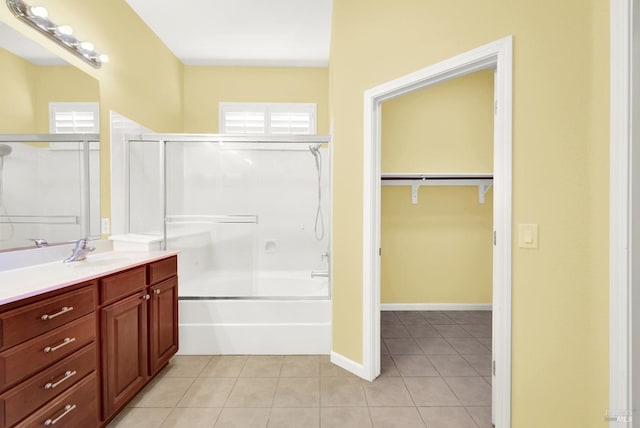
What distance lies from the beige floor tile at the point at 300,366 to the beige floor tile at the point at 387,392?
16.6 inches

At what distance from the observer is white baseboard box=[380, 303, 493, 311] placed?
11.2 ft

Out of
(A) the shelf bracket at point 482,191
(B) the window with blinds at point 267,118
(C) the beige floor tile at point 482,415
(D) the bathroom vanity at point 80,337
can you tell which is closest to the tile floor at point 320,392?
(C) the beige floor tile at point 482,415

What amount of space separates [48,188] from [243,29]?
7.80 ft

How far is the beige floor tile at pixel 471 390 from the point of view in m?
1.88

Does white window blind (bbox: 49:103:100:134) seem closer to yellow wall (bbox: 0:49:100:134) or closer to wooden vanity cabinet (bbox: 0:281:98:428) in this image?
yellow wall (bbox: 0:49:100:134)

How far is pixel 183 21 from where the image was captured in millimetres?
2895

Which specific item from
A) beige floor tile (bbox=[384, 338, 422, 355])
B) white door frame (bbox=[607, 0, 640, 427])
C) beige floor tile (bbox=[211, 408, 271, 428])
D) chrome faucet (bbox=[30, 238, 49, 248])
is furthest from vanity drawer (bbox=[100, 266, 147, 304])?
white door frame (bbox=[607, 0, 640, 427])

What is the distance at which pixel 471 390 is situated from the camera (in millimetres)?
1994

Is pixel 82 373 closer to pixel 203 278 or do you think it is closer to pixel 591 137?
pixel 203 278

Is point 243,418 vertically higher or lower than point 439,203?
lower

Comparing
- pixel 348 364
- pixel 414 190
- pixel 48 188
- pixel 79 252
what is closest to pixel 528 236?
pixel 348 364

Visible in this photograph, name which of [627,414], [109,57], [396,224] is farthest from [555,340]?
[109,57]

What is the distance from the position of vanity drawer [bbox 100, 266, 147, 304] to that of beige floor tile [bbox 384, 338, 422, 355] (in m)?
2.10

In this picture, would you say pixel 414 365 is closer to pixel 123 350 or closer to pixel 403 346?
pixel 403 346
